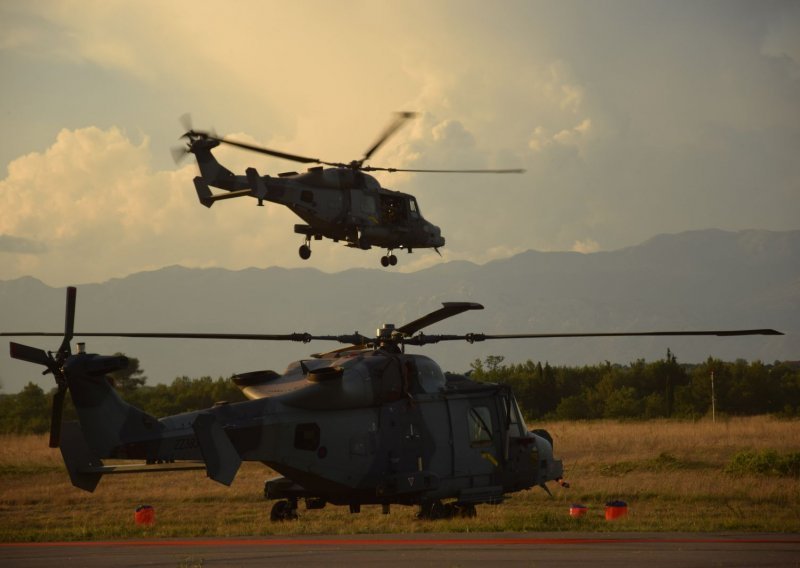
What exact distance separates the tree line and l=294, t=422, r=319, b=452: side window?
44124 millimetres

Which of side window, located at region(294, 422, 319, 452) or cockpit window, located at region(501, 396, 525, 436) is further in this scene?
cockpit window, located at region(501, 396, 525, 436)

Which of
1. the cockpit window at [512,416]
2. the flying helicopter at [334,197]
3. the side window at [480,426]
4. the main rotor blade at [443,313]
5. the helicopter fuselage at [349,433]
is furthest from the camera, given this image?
the flying helicopter at [334,197]

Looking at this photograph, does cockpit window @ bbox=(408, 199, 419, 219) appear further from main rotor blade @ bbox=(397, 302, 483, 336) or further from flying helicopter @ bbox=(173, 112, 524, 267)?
main rotor blade @ bbox=(397, 302, 483, 336)

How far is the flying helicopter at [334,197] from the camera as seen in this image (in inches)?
1217

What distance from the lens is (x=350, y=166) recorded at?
109ft

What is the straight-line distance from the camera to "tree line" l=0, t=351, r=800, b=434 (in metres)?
66.8

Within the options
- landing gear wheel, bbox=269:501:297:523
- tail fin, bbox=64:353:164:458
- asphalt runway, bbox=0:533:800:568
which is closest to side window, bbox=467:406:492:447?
asphalt runway, bbox=0:533:800:568

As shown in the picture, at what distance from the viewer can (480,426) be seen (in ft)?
74.7

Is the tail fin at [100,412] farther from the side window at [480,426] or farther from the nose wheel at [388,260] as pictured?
the nose wheel at [388,260]

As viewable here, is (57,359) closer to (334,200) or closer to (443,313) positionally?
(443,313)

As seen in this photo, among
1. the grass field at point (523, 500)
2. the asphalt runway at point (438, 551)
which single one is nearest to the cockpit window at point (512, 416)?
the grass field at point (523, 500)

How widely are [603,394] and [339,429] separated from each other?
53.8m

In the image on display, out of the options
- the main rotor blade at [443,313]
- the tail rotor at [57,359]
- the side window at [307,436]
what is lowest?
the side window at [307,436]

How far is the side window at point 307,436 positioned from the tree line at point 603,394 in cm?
4412
